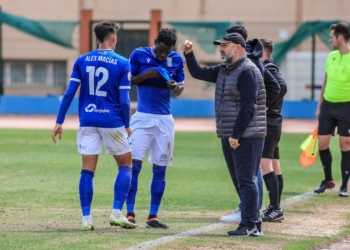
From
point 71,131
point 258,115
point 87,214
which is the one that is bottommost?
point 71,131

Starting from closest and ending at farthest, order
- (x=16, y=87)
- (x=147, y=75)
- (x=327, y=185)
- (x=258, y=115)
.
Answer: (x=258, y=115) → (x=147, y=75) → (x=327, y=185) → (x=16, y=87)

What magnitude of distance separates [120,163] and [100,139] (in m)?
0.31

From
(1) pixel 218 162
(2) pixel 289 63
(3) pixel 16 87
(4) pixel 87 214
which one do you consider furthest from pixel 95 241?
(3) pixel 16 87

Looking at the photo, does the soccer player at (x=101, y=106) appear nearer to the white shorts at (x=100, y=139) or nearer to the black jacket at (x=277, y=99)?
the white shorts at (x=100, y=139)

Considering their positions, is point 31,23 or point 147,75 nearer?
point 147,75

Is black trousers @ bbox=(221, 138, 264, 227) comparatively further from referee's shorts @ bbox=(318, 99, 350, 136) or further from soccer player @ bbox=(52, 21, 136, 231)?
referee's shorts @ bbox=(318, 99, 350, 136)

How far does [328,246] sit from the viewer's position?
8.42 metres

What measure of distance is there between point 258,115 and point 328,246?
1393mm

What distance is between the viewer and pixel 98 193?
11938 mm

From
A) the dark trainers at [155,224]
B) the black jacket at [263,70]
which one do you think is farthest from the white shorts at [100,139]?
the black jacket at [263,70]

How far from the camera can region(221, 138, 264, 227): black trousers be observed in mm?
8523

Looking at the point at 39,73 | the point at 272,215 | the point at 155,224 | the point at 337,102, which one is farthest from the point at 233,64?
the point at 39,73

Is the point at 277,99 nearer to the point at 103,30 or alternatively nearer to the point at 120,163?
the point at 120,163

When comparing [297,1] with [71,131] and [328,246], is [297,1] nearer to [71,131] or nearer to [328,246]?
[71,131]
